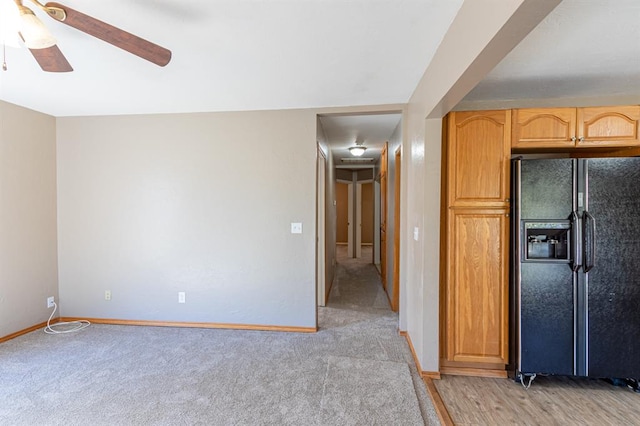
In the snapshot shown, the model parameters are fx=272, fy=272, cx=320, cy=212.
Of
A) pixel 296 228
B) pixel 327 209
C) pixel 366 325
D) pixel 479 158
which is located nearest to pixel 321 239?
pixel 327 209

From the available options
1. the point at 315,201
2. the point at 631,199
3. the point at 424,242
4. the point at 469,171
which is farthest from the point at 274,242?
the point at 631,199

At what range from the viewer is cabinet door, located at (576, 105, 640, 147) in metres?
2.08

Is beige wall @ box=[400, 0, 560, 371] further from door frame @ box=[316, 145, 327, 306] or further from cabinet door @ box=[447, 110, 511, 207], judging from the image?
door frame @ box=[316, 145, 327, 306]

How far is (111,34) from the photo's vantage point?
1310 mm

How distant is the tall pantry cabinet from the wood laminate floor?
7.2 inches

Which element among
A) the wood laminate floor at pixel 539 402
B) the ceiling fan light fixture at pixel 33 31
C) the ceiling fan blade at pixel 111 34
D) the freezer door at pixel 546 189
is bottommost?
the wood laminate floor at pixel 539 402

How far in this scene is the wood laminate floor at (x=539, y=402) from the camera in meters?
1.77

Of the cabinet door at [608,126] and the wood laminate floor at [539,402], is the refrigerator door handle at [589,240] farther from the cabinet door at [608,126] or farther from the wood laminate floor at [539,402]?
the wood laminate floor at [539,402]

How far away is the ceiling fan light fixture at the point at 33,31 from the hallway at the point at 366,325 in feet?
9.26

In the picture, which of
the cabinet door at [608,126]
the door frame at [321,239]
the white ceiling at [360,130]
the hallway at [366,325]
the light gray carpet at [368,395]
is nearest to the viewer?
the light gray carpet at [368,395]

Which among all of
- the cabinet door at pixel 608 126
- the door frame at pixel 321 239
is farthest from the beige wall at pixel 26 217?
the cabinet door at pixel 608 126

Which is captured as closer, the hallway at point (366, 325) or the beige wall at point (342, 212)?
the hallway at point (366, 325)

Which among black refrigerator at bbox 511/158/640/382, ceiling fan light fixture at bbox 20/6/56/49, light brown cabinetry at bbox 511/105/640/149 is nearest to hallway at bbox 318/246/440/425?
black refrigerator at bbox 511/158/640/382

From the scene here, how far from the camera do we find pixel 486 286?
2.16 meters
